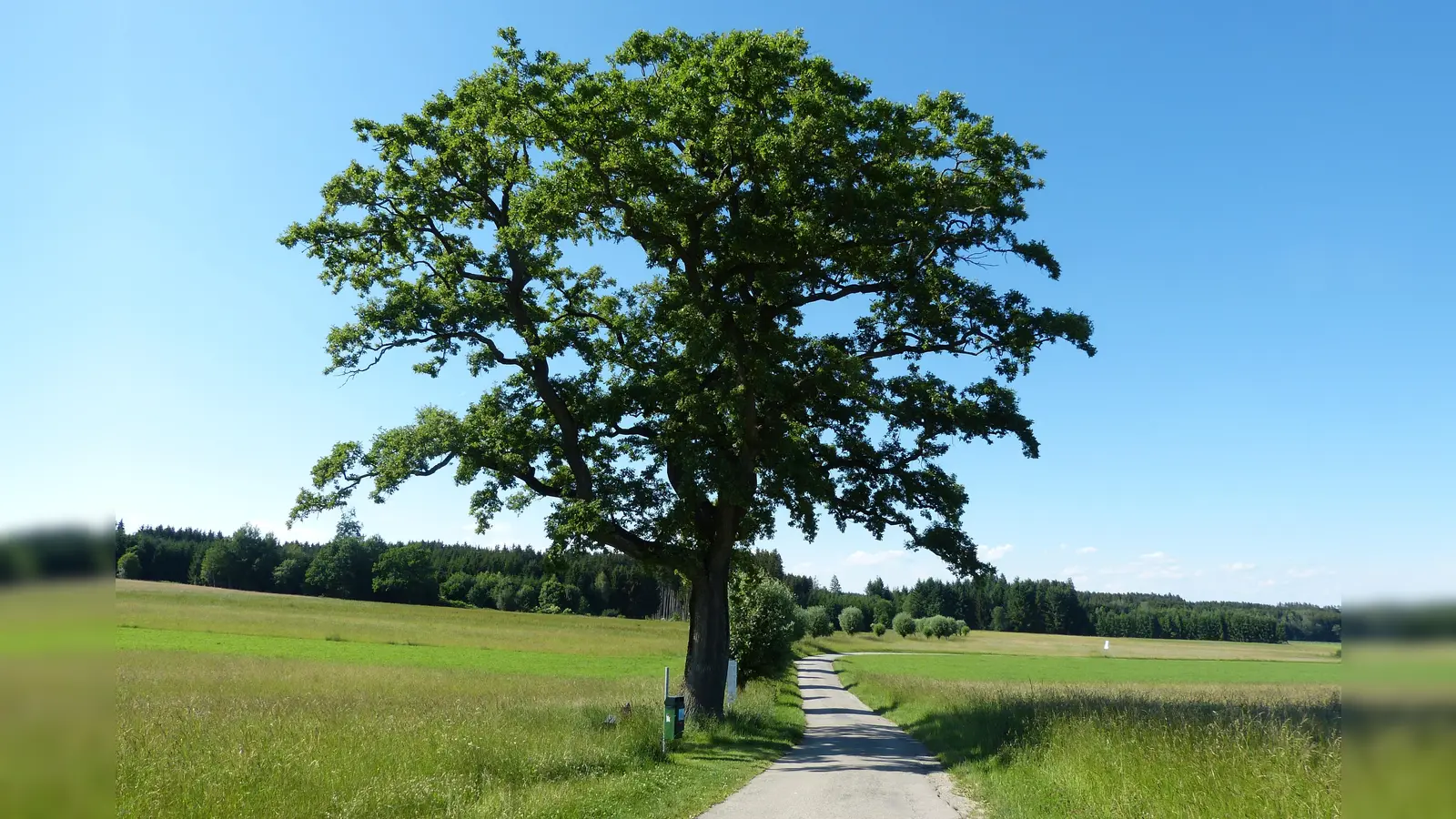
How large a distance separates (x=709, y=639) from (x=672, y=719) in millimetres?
5298

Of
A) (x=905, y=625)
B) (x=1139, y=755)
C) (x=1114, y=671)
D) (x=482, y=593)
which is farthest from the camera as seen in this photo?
(x=905, y=625)

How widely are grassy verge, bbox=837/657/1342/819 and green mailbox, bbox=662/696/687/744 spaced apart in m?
5.69

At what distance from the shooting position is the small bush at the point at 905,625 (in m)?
139

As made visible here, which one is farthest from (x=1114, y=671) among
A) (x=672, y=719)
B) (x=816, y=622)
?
(x=672, y=719)

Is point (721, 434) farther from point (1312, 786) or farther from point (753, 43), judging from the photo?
point (1312, 786)

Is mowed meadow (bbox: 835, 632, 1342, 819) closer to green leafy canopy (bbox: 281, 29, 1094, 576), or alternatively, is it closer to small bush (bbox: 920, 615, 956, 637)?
green leafy canopy (bbox: 281, 29, 1094, 576)

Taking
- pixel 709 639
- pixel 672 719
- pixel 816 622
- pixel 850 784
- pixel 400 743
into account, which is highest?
pixel 709 639

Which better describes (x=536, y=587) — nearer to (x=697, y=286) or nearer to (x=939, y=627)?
(x=939, y=627)

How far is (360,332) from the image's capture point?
2170 cm

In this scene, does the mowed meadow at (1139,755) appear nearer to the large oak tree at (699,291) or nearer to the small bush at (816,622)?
the large oak tree at (699,291)

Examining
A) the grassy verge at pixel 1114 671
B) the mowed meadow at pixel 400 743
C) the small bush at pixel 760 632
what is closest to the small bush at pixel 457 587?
the grassy verge at pixel 1114 671

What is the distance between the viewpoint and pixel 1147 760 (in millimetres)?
11797

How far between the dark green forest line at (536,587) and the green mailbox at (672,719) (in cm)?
7318

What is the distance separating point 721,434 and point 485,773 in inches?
469
